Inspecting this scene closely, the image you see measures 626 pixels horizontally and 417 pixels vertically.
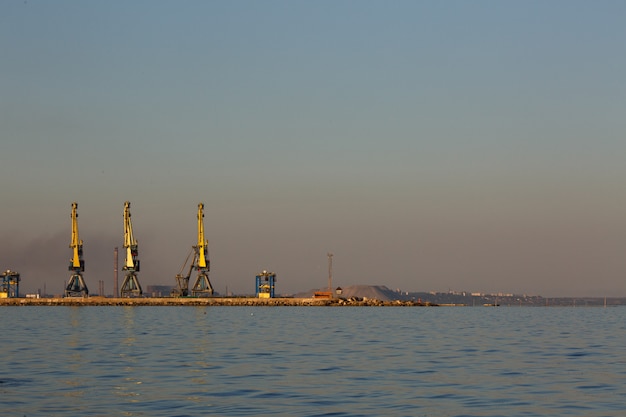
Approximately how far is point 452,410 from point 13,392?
15.9m

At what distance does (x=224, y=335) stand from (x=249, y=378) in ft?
117

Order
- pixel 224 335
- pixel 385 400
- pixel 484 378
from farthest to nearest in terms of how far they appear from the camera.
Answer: pixel 224 335
pixel 484 378
pixel 385 400

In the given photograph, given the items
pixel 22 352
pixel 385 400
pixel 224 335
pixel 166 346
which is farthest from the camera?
pixel 224 335

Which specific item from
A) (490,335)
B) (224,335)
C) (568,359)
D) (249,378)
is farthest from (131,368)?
(490,335)

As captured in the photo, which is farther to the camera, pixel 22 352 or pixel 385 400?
pixel 22 352

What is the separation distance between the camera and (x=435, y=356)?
52781 millimetres

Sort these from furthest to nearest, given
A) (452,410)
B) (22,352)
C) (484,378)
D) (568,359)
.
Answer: (22,352) → (568,359) → (484,378) → (452,410)

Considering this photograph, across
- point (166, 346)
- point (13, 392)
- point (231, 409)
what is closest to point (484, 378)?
point (231, 409)

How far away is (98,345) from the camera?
62281 mm

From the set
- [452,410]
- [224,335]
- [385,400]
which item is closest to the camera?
[452,410]

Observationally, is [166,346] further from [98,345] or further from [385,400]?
[385,400]

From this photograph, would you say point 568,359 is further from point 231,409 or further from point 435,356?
point 231,409

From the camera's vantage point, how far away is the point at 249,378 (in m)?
40.8

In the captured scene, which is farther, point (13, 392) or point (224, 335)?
point (224, 335)
